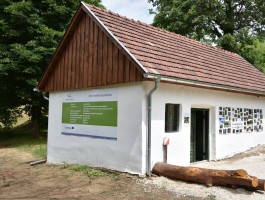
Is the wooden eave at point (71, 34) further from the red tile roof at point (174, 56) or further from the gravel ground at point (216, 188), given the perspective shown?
the gravel ground at point (216, 188)

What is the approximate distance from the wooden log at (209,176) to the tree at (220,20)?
18614mm

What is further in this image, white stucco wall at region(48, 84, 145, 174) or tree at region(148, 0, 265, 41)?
tree at region(148, 0, 265, 41)

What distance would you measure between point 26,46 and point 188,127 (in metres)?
11.8

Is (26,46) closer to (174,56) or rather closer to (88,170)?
(174,56)

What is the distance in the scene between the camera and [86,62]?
36.1 ft

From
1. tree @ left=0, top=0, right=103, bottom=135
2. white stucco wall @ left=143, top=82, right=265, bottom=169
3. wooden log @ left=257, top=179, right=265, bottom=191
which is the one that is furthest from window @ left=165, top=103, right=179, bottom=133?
tree @ left=0, top=0, right=103, bottom=135

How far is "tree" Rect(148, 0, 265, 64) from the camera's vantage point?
25344mm

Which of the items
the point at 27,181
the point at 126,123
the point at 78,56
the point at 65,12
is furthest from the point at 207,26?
the point at 27,181

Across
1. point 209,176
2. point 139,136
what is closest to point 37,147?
point 139,136

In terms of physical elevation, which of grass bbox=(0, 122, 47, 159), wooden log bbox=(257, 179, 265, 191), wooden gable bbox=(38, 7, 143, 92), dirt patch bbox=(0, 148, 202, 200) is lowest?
dirt patch bbox=(0, 148, 202, 200)

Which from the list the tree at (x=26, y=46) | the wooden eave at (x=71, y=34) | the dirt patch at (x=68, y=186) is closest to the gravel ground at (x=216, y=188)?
the dirt patch at (x=68, y=186)

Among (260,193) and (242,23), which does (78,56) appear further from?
(242,23)

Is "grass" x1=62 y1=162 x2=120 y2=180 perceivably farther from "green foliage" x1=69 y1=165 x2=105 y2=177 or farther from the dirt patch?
the dirt patch

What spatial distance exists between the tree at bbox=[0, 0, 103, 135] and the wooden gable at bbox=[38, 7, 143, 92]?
4.87 m
